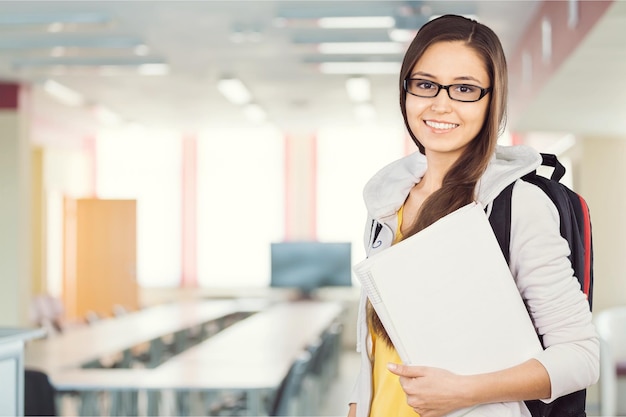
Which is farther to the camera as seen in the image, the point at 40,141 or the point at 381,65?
the point at 40,141

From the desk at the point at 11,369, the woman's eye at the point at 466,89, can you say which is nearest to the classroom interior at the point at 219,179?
the desk at the point at 11,369

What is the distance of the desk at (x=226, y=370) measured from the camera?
4980 mm

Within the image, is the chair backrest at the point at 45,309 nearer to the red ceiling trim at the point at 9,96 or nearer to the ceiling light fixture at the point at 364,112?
the red ceiling trim at the point at 9,96

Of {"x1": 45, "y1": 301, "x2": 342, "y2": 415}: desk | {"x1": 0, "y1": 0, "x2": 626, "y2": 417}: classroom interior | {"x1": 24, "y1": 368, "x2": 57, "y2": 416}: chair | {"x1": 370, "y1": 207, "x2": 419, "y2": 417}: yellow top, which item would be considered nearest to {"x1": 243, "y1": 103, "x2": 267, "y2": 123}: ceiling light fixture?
{"x1": 0, "y1": 0, "x2": 626, "y2": 417}: classroom interior

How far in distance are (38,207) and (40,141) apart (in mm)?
1101

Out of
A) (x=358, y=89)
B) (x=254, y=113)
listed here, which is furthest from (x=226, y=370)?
(x=254, y=113)

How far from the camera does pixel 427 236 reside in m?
1.39

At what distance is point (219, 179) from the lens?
14.2 metres

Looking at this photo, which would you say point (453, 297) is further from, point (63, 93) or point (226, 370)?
point (63, 93)

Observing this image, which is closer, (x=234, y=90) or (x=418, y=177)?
(x=418, y=177)

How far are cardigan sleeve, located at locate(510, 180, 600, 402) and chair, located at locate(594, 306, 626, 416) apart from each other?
6120mm

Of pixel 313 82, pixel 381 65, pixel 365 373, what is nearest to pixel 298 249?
pixel 313 82

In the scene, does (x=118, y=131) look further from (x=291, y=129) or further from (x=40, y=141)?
(x=291, y=129)

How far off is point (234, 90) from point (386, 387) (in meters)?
8.60
